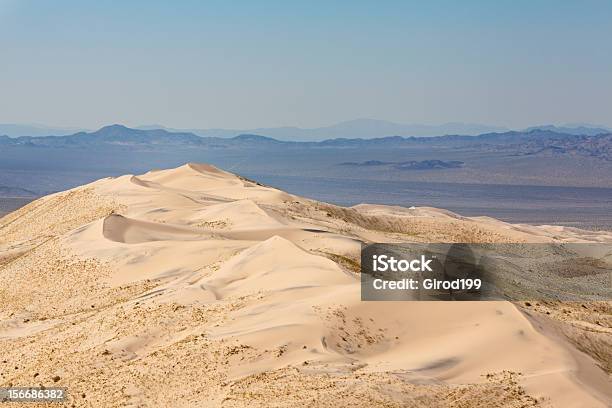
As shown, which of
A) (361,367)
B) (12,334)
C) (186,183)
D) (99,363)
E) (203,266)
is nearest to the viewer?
(361,367)

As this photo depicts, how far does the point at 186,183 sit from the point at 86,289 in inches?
1120

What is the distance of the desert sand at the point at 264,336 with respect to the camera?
13688 mm

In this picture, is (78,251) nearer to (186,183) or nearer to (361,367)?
(361,367)

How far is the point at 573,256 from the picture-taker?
39656 millimetres

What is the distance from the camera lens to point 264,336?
618 inches

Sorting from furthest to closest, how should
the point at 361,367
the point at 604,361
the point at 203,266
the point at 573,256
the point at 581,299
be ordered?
the point at 573,256, the point at 581,299, the point at 203,266, the point at 604,361, the point at 361,367

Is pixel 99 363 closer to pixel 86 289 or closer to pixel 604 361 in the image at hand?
A: pixel 86 289

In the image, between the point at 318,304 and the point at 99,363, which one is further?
the point at 318,304

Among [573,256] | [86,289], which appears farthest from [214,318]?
[573,256]

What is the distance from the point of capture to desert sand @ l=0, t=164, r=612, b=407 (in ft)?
44.9

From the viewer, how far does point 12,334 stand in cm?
2095

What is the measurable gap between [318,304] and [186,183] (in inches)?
1439

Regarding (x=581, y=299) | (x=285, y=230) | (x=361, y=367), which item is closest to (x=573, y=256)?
(x=581, y=299)

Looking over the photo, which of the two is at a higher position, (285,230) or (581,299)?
(285,230)
